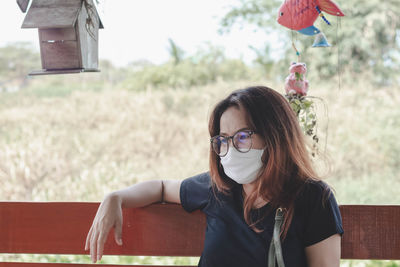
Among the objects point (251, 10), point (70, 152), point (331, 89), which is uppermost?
point (251, 10)

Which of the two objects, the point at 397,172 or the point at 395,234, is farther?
the point at 397,172

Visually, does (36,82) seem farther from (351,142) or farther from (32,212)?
(32,212)

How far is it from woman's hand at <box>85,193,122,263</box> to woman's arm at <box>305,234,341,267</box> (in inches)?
29.8

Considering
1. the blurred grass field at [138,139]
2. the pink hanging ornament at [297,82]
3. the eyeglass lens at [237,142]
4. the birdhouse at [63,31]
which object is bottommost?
the blurred grass field at [138,139]

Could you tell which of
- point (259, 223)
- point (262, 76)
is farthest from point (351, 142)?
point (259, 223)

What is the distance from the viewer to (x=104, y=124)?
19.5 ft

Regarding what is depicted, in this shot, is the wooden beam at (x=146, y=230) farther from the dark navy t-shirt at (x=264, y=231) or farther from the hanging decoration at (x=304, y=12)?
the hanging decoration at (x=304, y=12)

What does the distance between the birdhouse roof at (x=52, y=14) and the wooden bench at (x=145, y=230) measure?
776mm

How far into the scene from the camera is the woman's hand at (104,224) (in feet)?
5.47

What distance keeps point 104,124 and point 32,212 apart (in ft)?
13.3

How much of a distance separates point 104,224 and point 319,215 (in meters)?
0.81

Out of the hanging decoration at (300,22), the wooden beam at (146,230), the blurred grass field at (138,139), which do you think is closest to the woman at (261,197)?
the wooden beam at (146,230)

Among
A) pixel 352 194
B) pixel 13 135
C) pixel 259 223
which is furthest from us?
pixel 13 135

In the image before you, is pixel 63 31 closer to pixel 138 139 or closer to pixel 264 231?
pixel 264 231
